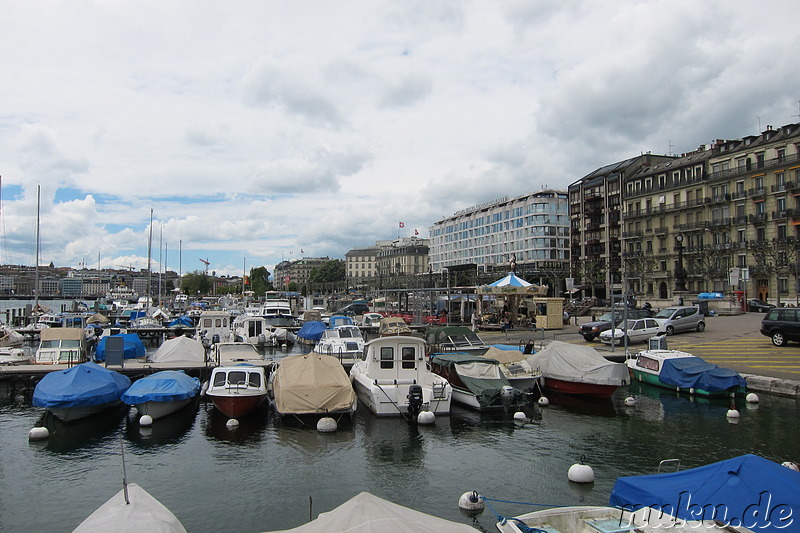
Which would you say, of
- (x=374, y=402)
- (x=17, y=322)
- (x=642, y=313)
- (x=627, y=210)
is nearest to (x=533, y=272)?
(x=627, y=210)

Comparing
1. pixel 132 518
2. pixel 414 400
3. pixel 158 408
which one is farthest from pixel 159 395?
pixel 132 518

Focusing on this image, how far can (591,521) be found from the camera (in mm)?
10188

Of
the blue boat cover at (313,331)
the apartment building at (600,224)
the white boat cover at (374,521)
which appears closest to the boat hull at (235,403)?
the white boat cover at (374,521)

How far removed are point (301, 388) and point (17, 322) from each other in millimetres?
70921

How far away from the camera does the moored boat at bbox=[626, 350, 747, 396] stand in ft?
84.8

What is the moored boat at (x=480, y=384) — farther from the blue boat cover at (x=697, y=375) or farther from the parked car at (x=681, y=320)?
the parked car at (x=681, y=320)

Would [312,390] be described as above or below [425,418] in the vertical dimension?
above

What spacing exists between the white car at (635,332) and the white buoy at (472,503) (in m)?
28.4

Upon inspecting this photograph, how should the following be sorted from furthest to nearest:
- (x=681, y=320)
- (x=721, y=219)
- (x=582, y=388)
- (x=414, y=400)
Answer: (x=721, y=219) → (x=681, y=320) → (x=582, y=388) → (x=414, y=400)

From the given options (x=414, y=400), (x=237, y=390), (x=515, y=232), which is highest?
(x=515, y=232)

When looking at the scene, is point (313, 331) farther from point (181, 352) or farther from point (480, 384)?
point (480, 384)

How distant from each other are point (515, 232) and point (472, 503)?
4987 inches

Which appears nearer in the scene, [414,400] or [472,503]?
[472,503]

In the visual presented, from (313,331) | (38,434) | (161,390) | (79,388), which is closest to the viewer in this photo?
(38,434)
